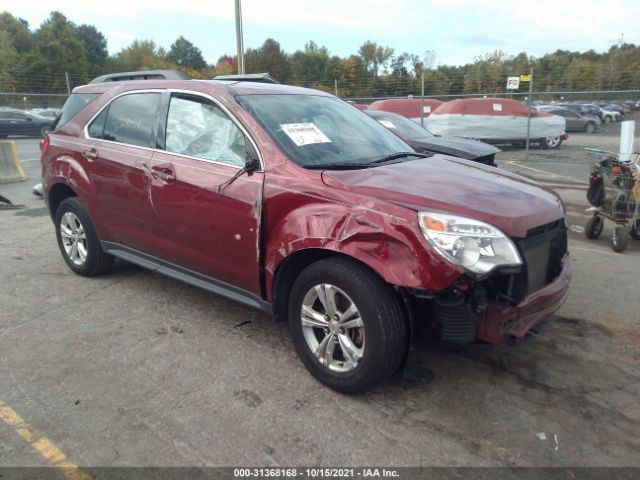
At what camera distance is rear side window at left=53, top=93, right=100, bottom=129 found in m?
4.77

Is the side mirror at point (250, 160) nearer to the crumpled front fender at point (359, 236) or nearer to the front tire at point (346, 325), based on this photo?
the crumpled front fender at point (359, 236)

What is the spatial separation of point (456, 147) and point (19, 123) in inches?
→ 798

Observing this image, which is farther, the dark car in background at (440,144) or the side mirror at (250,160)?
the dark car in background at (440,144)

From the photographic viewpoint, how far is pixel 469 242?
2650 mm

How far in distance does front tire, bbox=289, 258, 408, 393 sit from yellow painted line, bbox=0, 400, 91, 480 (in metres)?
1.34

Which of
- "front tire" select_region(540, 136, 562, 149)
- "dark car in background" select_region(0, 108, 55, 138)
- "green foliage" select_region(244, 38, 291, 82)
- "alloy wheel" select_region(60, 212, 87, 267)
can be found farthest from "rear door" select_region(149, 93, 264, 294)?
"green foliage" select_region(244, 38, 291, 82)

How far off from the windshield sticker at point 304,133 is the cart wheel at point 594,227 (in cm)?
469

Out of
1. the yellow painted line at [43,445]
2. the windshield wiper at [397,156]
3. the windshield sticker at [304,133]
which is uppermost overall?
the windshield sticker at [304,133]

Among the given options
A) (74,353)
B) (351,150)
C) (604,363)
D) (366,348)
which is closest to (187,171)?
(351,150)

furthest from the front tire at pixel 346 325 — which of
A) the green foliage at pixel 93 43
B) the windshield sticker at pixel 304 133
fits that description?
the green foliage at pixel 93 43

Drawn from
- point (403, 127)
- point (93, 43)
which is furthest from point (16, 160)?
point (93, 43)

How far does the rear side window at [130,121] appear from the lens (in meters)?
4.06

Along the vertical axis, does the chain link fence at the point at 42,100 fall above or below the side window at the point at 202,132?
above

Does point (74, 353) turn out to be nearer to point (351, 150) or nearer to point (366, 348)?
point (366, 348)
